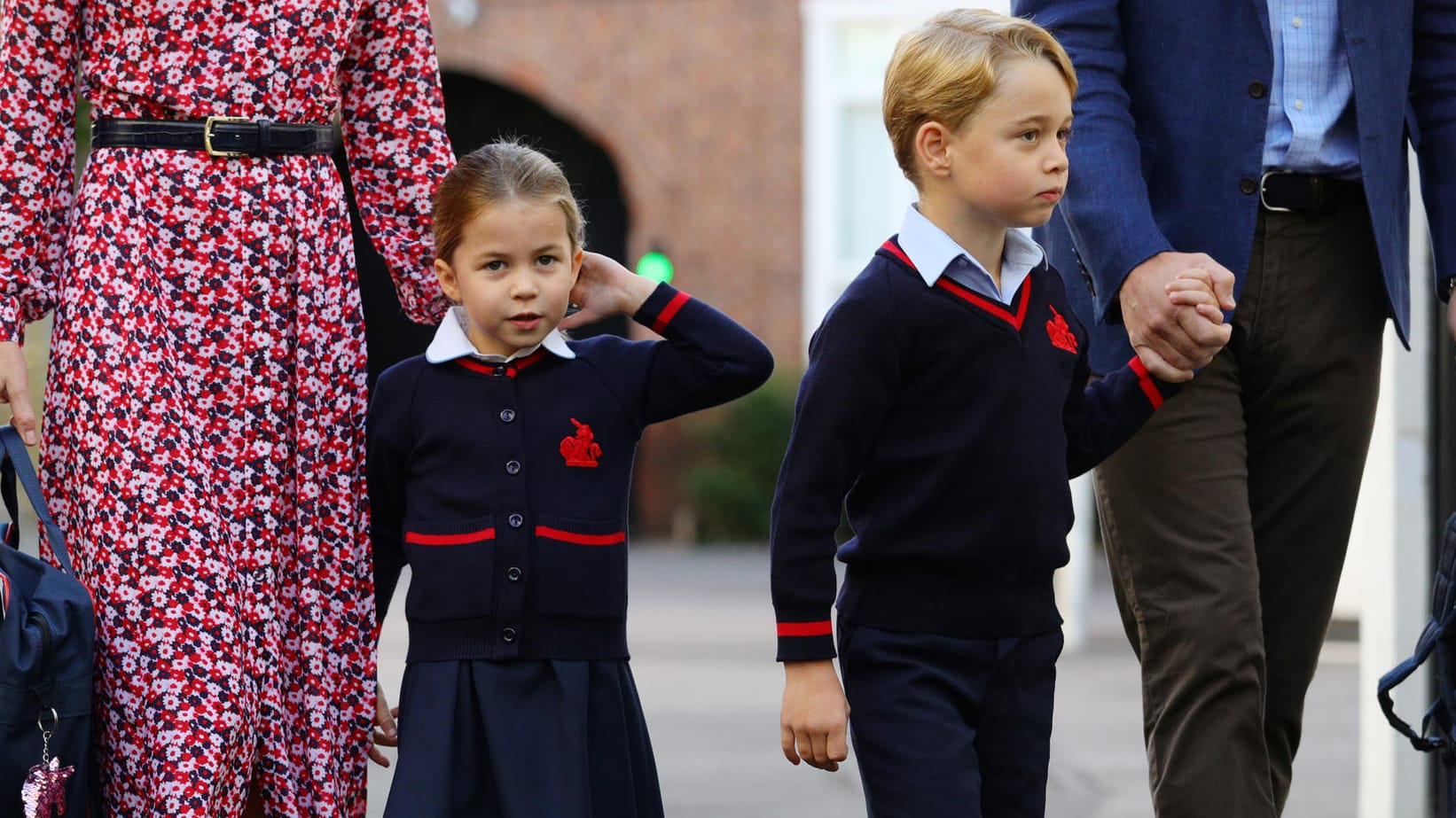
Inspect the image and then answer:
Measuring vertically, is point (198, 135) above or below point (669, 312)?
above

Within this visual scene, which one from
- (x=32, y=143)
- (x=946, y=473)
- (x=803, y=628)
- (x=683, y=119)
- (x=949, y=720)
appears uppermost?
(x=683, y=119)

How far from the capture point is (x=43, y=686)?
3.04m

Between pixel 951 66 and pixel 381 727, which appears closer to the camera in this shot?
pixel 951 66

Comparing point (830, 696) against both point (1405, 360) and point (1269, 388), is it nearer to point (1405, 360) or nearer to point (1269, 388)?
point (1269, 388)

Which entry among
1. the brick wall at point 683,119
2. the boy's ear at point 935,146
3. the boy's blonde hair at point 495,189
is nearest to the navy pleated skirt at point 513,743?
the boy's blonde hair at point 495,189

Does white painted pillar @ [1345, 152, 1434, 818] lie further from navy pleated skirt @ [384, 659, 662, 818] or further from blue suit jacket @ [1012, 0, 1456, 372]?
navy pleated skirt @ [384, 659, 662, 818]

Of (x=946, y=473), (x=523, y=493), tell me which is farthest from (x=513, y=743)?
(x=946, y=473)

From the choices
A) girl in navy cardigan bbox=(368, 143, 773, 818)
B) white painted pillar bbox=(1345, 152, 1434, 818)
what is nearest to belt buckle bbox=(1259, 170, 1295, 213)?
girl in navy cardigan bbox=(368, 143, 773, 818)

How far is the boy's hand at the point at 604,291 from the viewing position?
3.37 m

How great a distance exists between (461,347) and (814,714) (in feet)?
2.75

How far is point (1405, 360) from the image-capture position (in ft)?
16.1

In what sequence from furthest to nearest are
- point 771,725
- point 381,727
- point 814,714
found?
1. point 771,725
2. point 381,727
3. point 814,714

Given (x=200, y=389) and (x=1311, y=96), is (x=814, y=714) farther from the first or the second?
(x=1311, y=96)

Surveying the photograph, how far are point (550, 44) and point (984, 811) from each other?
13.9 meters
